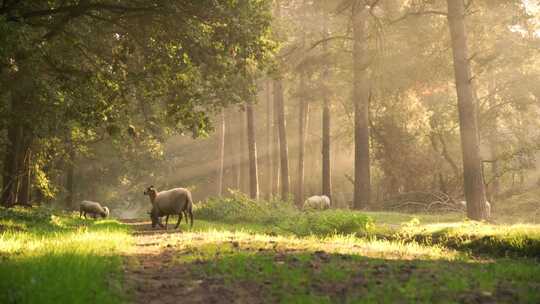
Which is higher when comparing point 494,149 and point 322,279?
point 494,149

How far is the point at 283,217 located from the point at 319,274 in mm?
13949

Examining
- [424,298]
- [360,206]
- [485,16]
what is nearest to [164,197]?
[360,206]

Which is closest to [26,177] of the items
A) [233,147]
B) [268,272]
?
[268,272]

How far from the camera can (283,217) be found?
21.5 metres

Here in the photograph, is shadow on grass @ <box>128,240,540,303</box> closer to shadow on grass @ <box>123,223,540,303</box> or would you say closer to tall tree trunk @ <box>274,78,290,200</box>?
shadow on grass @ <box>123,223,540,303</box>

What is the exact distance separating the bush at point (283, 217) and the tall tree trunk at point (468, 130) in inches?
166

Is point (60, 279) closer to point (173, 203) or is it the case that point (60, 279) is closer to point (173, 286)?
point (173, 286)

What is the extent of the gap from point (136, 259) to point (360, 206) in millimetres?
21162

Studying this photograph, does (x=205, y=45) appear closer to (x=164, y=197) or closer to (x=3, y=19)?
(x=3, y=19)

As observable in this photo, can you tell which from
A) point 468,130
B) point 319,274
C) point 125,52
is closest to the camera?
point 319,274

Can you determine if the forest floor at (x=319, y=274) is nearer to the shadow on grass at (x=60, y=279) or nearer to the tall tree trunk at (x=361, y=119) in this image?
the shadow on grass at (x=60, y=279)

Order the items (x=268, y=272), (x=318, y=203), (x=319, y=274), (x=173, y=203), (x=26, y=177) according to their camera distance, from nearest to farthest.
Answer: (x=319, y=274) → (x=268, y=272) → (x=173, y=203) → (x=26, y=177) → (x=318, y=203)

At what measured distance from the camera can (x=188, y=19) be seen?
13805 millimetres

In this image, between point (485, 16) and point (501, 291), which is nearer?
point (501, 291)
